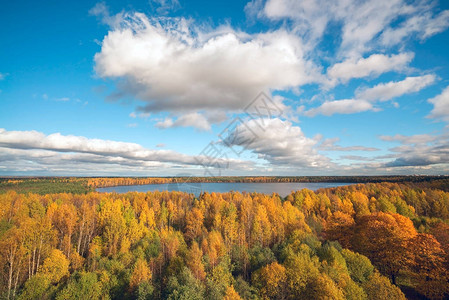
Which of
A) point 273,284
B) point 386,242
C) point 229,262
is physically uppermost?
point 386,242

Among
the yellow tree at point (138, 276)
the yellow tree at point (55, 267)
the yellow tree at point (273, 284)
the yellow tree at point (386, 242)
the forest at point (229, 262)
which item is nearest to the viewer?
the forest at point (229, 262)

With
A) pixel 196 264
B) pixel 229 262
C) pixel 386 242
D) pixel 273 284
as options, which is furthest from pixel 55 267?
pixel 386 242

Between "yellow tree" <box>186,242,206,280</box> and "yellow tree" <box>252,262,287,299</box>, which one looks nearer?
"yellow tree" <box>252,262,287,299</box>

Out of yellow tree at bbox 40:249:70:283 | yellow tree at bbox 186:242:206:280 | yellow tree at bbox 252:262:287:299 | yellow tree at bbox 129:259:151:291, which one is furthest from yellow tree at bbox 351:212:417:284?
yellow tree at bbox 40:249:70:283

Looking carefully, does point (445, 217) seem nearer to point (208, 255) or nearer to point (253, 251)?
point (253, 251)

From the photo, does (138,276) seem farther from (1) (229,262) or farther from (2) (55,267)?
(1) (229,262)

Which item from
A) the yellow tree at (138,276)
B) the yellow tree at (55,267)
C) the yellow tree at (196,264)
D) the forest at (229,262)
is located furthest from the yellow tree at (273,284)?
the yellow tree at (55,267)

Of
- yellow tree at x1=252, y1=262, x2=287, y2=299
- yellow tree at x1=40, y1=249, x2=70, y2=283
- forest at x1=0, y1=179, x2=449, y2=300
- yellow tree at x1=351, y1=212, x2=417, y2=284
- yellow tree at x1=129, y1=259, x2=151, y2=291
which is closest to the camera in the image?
forest at x1=0, y1=179, x2=449, y2=300

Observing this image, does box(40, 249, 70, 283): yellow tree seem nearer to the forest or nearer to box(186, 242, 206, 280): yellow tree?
the forest

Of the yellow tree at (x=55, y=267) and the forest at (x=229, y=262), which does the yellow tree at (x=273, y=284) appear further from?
the yellow tree at (x=55, y=267)

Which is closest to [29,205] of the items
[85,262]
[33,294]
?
[85,262]

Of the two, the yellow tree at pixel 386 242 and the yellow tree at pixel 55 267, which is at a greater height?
the yellow tree at pixel 386 242

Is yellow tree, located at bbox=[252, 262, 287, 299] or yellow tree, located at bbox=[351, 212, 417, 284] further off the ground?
yellow tree, located at bbox=[351, 212, 417, 284]
